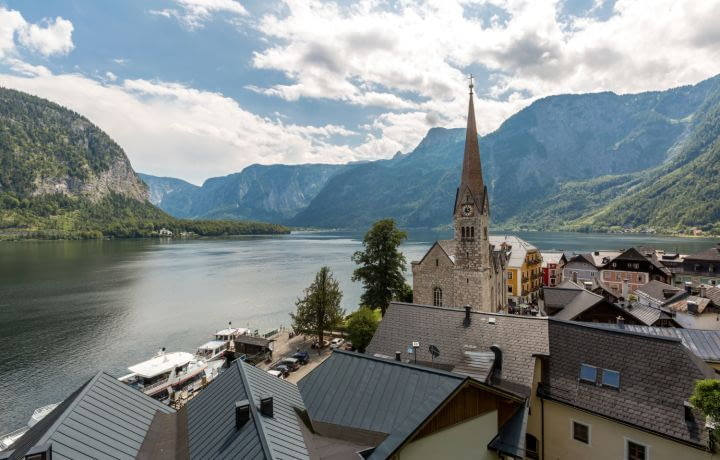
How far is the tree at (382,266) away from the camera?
1709 inches

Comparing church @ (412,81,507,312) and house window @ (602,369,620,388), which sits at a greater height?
church @ (412,81,507,312)

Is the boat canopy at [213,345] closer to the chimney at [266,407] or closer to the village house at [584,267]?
the chimney at [266,407]

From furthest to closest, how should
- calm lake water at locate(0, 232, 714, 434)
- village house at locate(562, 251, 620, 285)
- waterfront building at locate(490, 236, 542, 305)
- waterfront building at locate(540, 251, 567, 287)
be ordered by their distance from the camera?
waterfront building at locate(540, 251, 567, 287) → village house at locate(562, 251, 620, 285) → waterfront building at locate(490, 236, 542, 305) → calm lake water at locate(0, 232, 714, 434)

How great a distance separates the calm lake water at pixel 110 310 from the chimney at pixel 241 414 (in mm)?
32234

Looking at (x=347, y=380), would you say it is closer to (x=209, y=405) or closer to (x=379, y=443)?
(x=379, y=443)

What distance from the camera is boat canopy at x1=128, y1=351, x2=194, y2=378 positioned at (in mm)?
32906

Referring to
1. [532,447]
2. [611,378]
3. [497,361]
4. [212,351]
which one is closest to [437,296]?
[532,447]

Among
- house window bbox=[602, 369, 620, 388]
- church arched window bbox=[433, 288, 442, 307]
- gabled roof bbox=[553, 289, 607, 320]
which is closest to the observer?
house window bbox=[602, 369, 620, 388]

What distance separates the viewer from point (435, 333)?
19.3m

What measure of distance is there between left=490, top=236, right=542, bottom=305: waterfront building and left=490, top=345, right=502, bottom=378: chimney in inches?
1493

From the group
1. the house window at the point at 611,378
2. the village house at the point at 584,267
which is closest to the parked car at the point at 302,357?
the house window at the point at 611,378

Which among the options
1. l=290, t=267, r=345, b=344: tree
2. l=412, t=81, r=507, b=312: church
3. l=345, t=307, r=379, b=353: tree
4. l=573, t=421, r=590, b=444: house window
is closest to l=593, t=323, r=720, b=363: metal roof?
l=573, t=421, r=590, b=444: house window

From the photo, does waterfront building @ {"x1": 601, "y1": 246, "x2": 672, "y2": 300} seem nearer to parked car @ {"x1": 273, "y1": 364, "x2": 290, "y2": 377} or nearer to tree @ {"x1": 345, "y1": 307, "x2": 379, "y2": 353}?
tree @ {"x1": 345, "y1": 307, "x2": 379, "y2": 353}

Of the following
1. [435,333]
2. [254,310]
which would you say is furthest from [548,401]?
[254,310]
